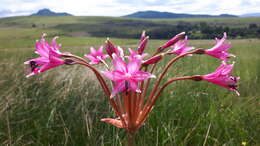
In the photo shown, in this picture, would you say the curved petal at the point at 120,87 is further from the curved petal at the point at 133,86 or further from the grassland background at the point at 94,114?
the grassland background at the point at 94,114

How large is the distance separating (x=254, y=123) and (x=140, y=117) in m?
2.63

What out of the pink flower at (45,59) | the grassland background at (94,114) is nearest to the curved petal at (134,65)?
the pink flower at (45,59)

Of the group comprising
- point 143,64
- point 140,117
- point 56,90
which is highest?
point 143,64

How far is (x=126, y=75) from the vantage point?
1.62 meters

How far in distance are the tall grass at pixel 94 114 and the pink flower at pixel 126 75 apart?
144cm

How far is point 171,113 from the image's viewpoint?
13.2ft

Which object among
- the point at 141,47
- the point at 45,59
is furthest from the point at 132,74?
the point at 45,59

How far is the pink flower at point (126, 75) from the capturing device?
5.18 feet

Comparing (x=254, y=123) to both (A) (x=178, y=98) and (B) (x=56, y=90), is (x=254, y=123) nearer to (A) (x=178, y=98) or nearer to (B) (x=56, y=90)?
(A) (x=178, y=98)

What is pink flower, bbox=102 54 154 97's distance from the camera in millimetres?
1580

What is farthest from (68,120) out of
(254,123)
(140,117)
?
(254,123)

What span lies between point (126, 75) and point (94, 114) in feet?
8.47

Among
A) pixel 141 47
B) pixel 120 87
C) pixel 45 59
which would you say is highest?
pixel 141 47

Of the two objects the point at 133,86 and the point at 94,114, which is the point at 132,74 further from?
the point at 94,114
